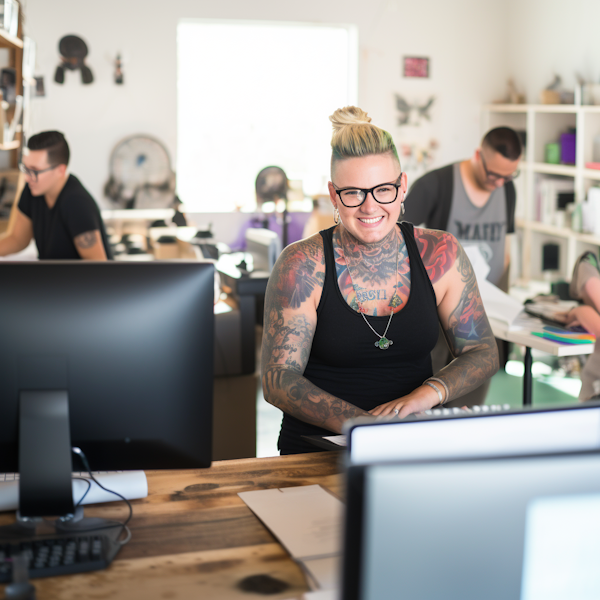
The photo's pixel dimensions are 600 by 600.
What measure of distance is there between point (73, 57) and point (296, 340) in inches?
178

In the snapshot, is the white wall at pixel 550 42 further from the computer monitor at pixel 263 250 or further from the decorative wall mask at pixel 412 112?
the computer monitor at pixel 263 250

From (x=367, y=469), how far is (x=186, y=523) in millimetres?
637

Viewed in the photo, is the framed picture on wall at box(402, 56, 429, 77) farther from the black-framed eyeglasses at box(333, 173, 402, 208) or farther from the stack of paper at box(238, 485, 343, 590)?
the stack of paper at box(238, 485, 343, 590)

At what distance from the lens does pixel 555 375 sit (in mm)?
4426

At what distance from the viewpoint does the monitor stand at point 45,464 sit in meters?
1.09

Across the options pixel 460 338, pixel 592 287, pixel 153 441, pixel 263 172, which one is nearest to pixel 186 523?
pixel 153 441

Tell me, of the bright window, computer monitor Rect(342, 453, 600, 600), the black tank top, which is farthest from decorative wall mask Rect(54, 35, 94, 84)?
computer monitor Rect(342, 453, 600, 600)

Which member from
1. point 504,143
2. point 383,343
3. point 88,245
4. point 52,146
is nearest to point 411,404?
point 383,343

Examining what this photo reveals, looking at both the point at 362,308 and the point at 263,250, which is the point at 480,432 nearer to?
the point at 362,308

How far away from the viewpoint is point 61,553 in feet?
3.31

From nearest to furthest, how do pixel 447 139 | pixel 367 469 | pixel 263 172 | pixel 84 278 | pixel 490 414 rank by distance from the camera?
pixel 367 469 → pixel 490 414 → pixel 84 278 → pixel 263 172 → pixel 447 139

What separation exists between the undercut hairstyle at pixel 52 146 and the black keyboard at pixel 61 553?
2.27 meters

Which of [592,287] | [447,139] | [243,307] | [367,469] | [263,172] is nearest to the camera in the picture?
[367,469]

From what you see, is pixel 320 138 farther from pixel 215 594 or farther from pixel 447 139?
pixel 215 594
